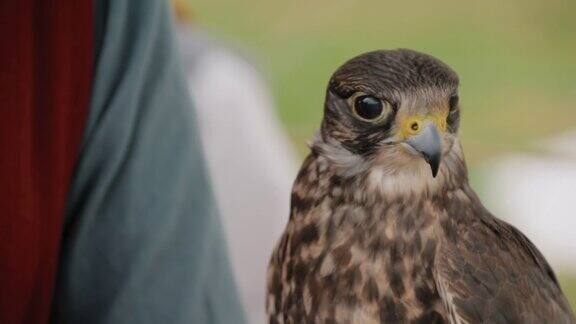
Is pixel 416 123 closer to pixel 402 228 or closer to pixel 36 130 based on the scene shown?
pixel 402 228

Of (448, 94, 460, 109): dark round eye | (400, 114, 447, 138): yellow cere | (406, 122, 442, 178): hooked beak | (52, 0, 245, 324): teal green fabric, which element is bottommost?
(52, 0, 245, 324): teal green fabric

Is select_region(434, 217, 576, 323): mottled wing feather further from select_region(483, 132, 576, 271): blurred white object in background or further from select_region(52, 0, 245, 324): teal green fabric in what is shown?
select_region(52, 0, 245, 324): teal green fabric

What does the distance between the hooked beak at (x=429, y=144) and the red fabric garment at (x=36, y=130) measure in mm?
307

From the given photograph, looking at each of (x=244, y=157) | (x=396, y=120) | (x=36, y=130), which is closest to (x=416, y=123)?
(x=396, y=120)

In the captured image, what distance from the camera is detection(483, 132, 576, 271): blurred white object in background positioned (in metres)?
0.40

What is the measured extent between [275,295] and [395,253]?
0.27 ft

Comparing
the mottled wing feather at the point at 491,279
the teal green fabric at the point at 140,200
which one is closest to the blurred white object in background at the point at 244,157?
the teal green fabric at the point at 140,200

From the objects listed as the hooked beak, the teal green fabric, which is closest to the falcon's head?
the hooked beak

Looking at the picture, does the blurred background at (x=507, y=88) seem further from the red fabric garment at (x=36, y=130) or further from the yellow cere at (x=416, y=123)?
the red fabric garment at (x=36, y=130)

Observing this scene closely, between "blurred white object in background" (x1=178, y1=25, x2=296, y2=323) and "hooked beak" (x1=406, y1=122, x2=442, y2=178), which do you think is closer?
"hooked beak" (x1=406, y1=122, x2=442, y2=178)

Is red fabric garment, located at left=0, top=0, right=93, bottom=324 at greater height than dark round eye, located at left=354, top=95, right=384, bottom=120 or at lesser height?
lesser

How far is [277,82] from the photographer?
1.68 ft

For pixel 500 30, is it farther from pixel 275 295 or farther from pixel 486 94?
pixel 275 295

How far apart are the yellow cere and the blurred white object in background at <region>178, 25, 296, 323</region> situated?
12 centimetres
